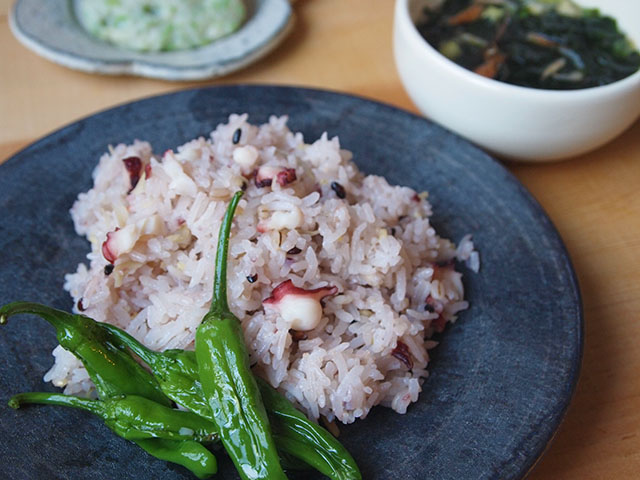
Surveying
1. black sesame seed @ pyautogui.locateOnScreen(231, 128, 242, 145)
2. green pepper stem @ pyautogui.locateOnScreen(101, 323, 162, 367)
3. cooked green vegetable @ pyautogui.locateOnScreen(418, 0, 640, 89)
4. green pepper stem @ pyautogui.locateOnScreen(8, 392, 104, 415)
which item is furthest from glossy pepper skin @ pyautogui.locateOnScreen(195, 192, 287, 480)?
cooked green vegetable @ pyautogui.locateOnScreen(418, 0, 640, 89)

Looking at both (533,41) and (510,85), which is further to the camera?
(533,41)

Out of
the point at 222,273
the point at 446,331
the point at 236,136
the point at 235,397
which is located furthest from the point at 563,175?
the point at 235,397

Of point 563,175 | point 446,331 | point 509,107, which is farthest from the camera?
point 563,175

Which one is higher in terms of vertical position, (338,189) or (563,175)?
(338,189)

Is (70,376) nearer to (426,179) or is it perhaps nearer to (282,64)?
(426,179)

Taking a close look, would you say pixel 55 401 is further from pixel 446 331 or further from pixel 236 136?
pixel 446 331

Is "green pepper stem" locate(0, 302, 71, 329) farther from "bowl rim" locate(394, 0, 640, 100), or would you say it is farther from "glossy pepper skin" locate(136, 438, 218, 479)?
"bowl rim" locate(394, 0, 640, 100)
